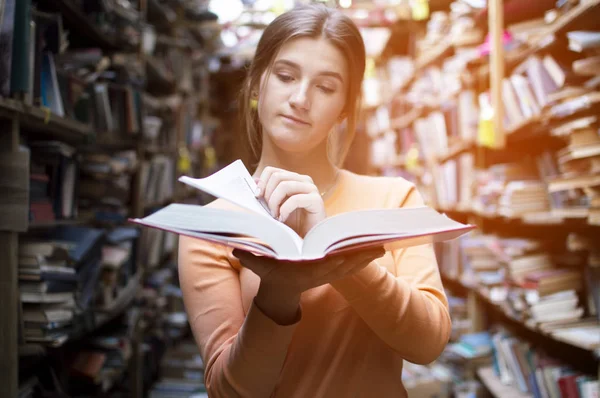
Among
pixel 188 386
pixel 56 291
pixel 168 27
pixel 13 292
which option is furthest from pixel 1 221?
pixel 168 27

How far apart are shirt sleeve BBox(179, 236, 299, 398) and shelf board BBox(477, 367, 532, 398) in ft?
5.65

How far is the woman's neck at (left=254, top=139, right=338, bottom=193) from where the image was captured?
0.94m

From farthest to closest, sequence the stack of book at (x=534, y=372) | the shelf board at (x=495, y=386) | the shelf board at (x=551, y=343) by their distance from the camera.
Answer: the shelf board at (x=495, y=386) → the shelf board at (x=551, y=343) → the stack of book at (x=534, y=372)

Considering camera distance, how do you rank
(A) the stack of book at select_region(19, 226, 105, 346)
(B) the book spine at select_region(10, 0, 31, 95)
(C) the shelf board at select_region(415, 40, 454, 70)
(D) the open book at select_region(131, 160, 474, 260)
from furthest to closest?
(C) the shelf board at select_region(415, 40, 454, 70) → (A) the stack of book at select_region(19, 226, 105, 346) → (B) the book spine at select_region(10, 0, 31, 95) → (D) the open book at select_region(131, 160, 474, 260)

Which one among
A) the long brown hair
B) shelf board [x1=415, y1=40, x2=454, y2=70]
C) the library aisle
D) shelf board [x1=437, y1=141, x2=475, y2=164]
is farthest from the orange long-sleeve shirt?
shelf board [x1=415, y1=40, x2=454, y2=70]

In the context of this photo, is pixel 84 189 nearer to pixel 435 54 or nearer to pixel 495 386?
pixel 495 386

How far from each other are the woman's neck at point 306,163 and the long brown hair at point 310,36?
0.05 m

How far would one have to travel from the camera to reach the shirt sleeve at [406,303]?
2.27 ft

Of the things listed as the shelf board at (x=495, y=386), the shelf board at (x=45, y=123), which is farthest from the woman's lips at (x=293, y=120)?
the shelf board at (x=495, y=386)

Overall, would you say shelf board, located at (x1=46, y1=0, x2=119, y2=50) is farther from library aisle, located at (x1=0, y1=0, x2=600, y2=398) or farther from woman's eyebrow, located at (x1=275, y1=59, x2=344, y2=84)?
woman's eyebrow, located at (x1=275, y1=59, x2=344, y2=84)

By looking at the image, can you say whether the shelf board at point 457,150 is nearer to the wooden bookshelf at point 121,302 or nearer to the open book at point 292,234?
the wooden bookshelf at point 121,302

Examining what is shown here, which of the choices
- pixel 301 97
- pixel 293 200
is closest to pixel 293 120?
pixel 301 97

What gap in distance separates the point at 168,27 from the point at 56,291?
2.49 metres

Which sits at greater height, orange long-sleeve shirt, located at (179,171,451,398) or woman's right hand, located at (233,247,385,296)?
woman's right hand, located at (233,247,385,296)
